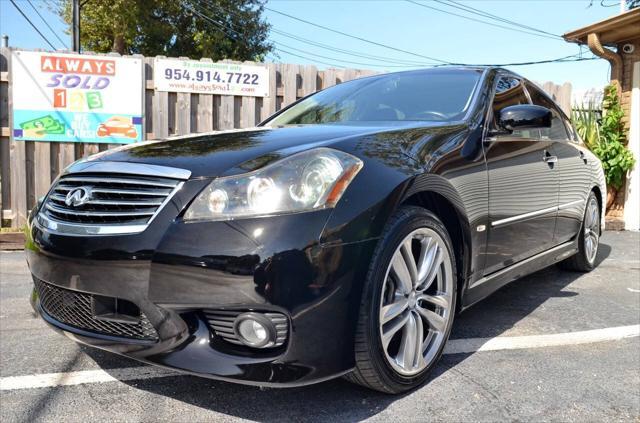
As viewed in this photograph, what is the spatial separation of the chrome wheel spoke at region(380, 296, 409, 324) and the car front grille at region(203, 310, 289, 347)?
42 centimetres

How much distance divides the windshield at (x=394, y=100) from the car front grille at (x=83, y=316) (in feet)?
5.35

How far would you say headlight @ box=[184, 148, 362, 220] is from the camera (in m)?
1.90

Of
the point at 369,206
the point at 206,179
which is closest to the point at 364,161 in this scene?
the point at 369,206

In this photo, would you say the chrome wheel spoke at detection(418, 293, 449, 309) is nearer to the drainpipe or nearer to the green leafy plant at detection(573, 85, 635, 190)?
the green leafy plant at detection(573, 85, 635, 190)

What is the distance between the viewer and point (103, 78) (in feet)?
20.8

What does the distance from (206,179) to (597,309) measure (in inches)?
117

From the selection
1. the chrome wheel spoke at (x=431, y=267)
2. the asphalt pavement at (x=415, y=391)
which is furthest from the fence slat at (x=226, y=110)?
the chrome wheel spoke at (x=431, y=267)

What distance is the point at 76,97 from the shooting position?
6.28 meters

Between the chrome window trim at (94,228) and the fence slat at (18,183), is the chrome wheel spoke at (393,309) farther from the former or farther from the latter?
the fence slat at (18,183)

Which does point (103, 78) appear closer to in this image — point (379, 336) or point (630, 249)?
point (379, 336)

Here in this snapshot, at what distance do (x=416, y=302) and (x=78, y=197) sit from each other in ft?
4.77

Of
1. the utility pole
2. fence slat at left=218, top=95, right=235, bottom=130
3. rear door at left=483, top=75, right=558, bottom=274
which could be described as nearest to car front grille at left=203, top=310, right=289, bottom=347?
rear door at left=483, top=75, right=558, bottom=274

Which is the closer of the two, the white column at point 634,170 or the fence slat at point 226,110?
the fence slat at point 226,110

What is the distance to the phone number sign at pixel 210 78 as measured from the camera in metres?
6.51
